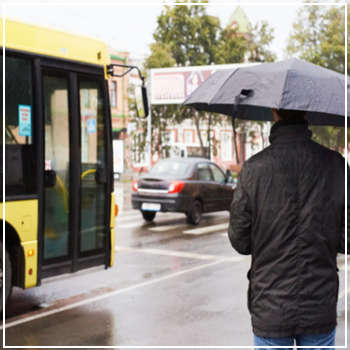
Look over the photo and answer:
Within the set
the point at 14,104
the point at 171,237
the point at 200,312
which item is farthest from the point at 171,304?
the point at 171,237

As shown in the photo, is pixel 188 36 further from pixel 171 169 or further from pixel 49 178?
pixel 49 178

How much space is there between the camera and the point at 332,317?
2818 millimetres

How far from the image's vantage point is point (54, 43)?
7059 mm

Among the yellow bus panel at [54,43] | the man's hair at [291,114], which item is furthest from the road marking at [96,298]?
the man's hair at [291,114]

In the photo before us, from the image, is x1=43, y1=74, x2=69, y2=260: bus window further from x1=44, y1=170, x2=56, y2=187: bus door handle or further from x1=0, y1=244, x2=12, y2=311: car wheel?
x1=0, y1=244, x2=12, y2=311: car wheel

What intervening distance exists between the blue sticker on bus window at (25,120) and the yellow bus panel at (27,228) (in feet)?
2.41

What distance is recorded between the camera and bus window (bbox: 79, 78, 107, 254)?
7.43 meters

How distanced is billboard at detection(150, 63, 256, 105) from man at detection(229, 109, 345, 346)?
26341mm

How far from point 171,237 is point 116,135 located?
1354 inches

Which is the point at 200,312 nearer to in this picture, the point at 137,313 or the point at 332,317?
the point at 137,313

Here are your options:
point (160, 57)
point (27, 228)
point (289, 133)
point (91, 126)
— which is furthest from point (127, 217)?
point (160, 57)

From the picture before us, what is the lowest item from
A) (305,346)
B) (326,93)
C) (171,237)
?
(171,237)

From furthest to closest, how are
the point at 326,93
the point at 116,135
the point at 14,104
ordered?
the point at 116,135 < the point at 14,104 < the point at 326,93

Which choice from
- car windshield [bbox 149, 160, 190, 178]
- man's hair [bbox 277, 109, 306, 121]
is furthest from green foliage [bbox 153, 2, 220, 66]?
man's hair [bbox 277, 109, 306, 121]
